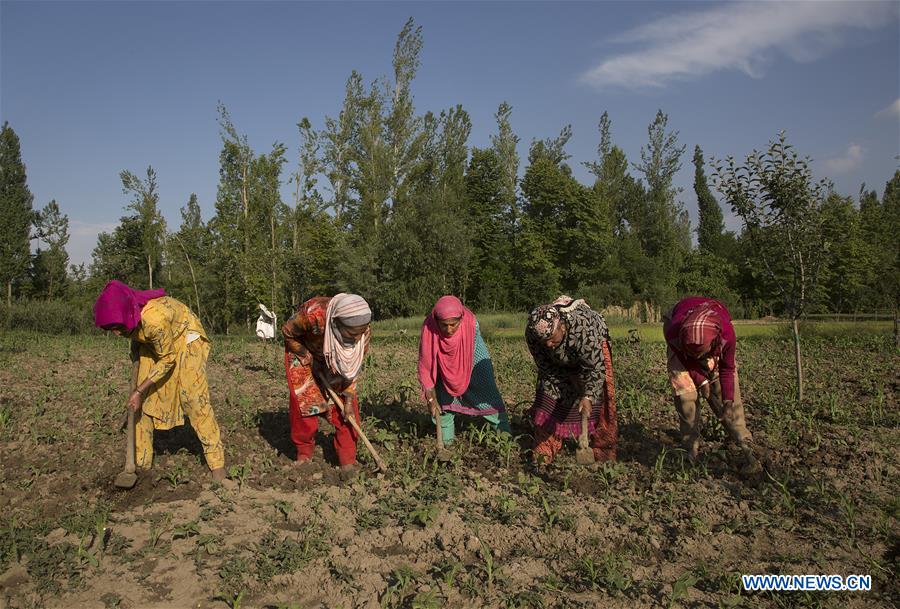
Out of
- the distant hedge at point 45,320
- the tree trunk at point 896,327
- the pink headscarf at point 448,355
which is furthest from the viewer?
the distant hedge at point 45,320

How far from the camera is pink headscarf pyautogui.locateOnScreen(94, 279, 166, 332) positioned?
3879 mm

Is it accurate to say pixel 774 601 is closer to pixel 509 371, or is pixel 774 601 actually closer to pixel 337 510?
pixel 337 510

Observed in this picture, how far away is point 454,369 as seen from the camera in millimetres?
4805

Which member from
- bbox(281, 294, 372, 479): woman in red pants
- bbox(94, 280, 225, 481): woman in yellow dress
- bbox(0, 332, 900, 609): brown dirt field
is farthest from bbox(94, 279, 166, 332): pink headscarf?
bbox(0, 332, 900, 609): brown dirt field

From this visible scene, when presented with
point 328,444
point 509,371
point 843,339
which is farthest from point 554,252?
point 328,444

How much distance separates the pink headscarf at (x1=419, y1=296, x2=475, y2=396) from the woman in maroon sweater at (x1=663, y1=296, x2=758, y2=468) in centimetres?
141

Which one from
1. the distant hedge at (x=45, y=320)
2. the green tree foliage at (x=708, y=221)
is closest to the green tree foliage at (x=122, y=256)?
the distant hedge at (x=45, y=320)

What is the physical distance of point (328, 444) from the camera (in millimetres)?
5285

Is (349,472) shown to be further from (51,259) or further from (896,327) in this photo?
(51,259)

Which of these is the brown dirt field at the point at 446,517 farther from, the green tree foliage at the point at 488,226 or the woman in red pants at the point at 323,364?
the green tree foliage at the point at 488,226

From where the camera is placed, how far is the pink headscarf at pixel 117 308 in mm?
3879

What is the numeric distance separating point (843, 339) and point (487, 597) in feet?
30.3

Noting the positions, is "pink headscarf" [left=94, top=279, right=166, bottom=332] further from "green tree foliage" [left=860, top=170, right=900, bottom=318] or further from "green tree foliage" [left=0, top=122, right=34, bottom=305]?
"green tree foliage" [left=0, top=122, right=34, bottom=305]

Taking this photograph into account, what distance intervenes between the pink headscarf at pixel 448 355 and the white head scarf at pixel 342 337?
1.65 ft
